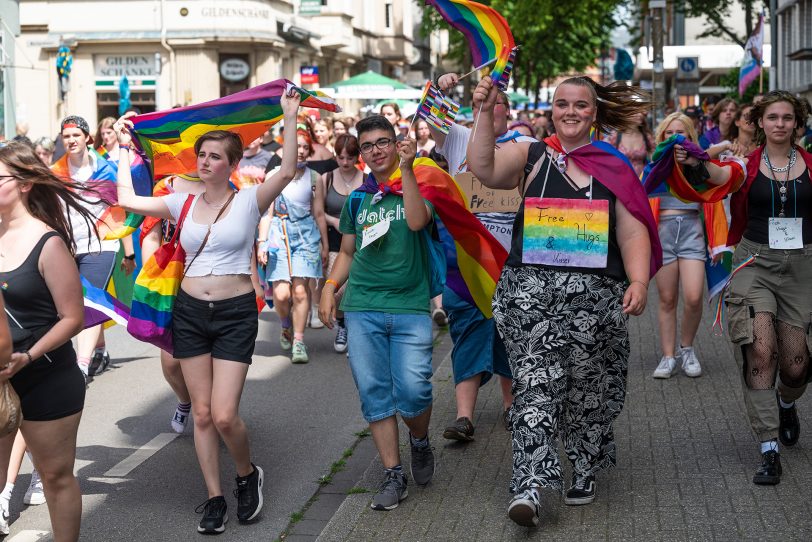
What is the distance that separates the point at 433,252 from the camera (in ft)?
19.7

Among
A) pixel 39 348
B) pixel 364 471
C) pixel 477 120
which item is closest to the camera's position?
pixel 39 348

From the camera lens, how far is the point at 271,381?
9.39 metres

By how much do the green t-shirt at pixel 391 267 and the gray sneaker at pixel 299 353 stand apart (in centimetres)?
420

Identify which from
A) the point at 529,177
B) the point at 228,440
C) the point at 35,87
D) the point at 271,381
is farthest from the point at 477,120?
the point at 35,87

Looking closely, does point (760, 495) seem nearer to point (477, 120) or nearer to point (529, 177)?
point (529, 177)

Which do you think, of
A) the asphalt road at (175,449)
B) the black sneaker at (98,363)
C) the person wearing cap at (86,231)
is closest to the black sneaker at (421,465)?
the asphalt road at (175,449)

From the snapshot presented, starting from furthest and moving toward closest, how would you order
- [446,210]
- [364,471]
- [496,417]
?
[496,417] < [364,471] < [446,210]

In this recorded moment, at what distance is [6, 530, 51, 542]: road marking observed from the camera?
556cm

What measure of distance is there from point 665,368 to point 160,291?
4.35 m

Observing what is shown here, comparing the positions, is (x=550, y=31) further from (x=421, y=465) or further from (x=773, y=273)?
(x=421, y=465)

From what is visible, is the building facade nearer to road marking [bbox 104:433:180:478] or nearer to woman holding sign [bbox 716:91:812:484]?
road marking [bbox 104:433:180:478]

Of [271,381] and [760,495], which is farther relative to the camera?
[271,381]

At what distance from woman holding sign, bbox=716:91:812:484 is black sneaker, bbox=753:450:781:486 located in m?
0.01

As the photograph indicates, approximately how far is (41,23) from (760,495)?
36463 mm
